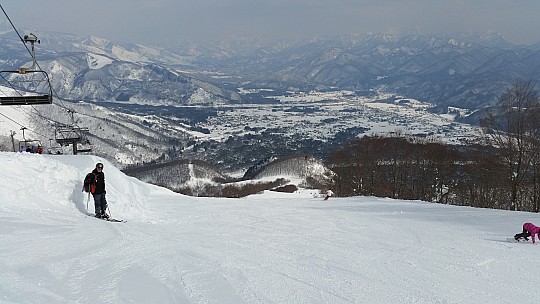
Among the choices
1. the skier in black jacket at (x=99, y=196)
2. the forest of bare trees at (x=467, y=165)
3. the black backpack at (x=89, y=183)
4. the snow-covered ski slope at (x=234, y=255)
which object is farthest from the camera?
the forest of bare trees at (x=467, y=165)

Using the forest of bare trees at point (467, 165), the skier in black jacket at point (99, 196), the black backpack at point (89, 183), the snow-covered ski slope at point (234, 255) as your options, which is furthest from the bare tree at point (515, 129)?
the black backpack at point (89, 183)

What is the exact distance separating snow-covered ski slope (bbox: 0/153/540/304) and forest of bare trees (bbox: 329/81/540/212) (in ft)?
34.9

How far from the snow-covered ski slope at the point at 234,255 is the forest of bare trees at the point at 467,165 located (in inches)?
419

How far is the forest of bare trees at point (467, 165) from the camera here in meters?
24.9

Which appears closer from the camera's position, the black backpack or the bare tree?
the black backpack

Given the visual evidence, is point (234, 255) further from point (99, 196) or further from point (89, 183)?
point (89, 183)

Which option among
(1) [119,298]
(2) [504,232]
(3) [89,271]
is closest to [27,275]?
(3) [89,271]

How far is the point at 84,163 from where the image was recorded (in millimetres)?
17422

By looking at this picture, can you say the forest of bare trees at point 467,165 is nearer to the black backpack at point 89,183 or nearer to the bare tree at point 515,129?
the bare tree at point 515,129

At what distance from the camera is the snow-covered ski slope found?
729 cm

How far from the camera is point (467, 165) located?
33156mm

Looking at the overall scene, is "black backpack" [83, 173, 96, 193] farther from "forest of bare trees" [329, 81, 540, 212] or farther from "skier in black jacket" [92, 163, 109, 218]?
"forest of bare trees" [329, 81, 540, 212]

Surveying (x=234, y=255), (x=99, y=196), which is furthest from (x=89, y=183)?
(x=234, y=255)

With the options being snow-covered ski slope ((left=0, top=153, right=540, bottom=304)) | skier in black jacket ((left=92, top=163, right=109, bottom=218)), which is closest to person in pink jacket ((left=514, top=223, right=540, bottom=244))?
snow-covered ski slope ((left=0, top=153, right=540, bottom=304))
